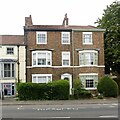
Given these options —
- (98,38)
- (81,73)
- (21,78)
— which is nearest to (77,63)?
(81,73)

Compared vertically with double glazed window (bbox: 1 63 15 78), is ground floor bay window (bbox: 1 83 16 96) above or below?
below

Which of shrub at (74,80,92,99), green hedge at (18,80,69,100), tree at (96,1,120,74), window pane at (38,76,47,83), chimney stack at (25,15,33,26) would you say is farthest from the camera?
tree at (96,1,120,74)

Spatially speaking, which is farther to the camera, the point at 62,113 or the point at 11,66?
the point at 11,66

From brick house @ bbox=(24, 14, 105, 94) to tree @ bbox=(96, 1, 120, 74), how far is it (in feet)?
18.7

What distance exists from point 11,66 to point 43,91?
802 cm

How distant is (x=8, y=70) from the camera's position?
Answer: 139 ft

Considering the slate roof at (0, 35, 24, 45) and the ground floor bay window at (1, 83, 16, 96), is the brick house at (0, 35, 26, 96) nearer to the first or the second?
the ground floor bay window at (1, 83, 16, 96)

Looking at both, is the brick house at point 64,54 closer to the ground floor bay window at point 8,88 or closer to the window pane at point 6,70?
the ground floor bay window at point 8,88

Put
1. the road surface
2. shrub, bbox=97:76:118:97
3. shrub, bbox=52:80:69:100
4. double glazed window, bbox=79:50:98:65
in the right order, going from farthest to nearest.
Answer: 1. double glazed window, bbox=79:50:98:65
2. shrub, bbox=97:76:118:97
3. shrub, bbox=52:80:69:100
4. the road surface

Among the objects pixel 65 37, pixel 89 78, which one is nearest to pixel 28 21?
pixel 65 37

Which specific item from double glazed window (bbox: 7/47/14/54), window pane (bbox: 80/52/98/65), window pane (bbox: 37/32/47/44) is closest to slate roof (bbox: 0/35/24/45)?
double glazed window (bbox: 7/47/14/54)

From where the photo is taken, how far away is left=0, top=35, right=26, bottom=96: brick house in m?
42.2

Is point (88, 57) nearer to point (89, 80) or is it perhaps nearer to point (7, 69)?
point (89, 80)

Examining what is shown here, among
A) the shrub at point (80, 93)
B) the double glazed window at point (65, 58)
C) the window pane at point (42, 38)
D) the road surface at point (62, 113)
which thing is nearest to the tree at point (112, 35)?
the double glazed window at point (65, 58)
